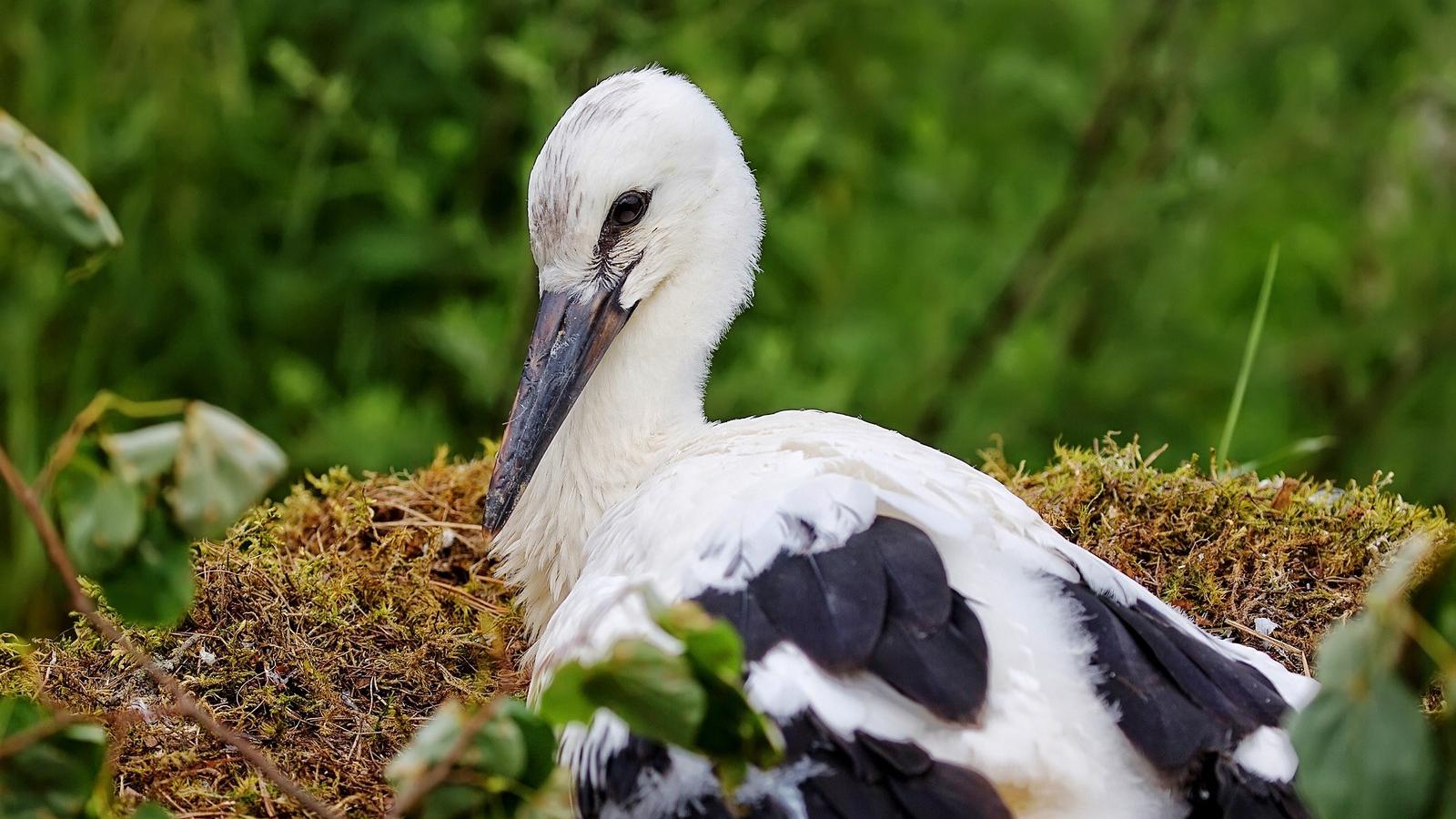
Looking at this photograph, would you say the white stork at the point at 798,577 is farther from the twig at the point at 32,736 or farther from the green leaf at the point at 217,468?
the twig at the point at 32,736

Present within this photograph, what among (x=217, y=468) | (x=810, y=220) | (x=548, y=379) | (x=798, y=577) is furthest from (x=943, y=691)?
(x=810, y=220)

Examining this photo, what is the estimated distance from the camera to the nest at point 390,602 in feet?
8.43

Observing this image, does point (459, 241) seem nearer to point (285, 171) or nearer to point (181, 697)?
point (285, 171)

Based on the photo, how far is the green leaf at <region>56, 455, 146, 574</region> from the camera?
5.05 feet

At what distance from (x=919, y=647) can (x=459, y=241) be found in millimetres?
2839

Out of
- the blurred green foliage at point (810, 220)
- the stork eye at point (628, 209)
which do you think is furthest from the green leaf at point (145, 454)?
the blurred green foliage at point (810, 220)

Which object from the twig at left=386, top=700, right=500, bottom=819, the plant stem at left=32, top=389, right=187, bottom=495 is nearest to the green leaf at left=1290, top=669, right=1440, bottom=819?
the twig at left=386, top=700, right=500, bottom=819

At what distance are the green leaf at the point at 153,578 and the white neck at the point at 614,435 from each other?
118 cm

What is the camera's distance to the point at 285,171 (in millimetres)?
4875

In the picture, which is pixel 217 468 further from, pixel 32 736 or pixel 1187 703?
pixel 1187 703

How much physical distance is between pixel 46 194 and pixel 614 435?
1.42m

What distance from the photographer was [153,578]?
163 cm

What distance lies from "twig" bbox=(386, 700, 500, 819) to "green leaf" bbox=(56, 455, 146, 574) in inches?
13.9

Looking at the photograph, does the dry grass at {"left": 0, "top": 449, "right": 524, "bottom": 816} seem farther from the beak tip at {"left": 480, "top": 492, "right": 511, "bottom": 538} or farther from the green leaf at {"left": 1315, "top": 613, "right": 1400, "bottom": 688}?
the green leaf at {"left": 1315, "top": 613, "right": 1400, "bottom": 688}
